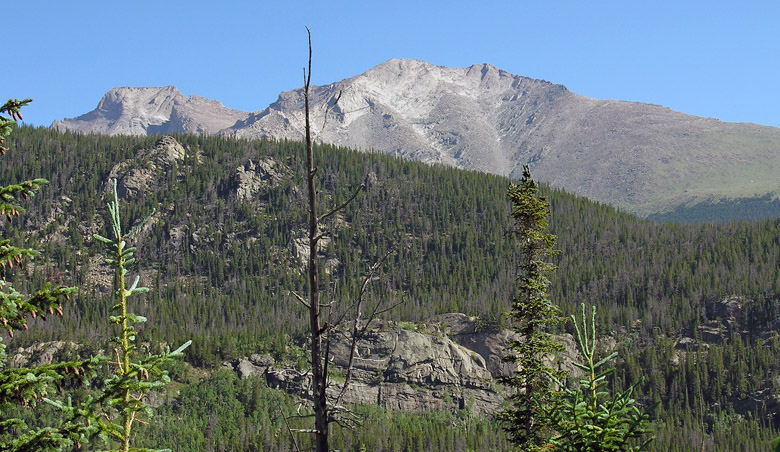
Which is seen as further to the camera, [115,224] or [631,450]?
[631,450]

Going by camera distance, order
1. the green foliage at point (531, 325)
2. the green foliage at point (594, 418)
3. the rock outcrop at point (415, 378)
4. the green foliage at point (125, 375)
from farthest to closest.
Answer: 1. the rock outcrop at point (415, 378)
2. the green foliage at point (531, 325)
3. the green foliage at point (594, 418)
4. the green foliage at point (125, 375)

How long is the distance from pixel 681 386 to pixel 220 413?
3670 inches

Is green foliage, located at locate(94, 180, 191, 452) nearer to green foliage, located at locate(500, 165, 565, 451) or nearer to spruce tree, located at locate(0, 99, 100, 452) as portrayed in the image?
spruce tree, located at locate(0, 99, 100, 452)

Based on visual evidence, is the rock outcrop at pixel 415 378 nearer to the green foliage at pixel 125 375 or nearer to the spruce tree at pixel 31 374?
the spruce tree at pixel 31 374

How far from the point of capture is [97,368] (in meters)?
15.7

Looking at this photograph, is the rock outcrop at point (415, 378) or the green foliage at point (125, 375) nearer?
the green foliage at point (125, 375)

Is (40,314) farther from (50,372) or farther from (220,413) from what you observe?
(220,413)

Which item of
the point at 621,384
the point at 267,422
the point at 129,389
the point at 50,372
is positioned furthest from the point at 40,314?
the point at 621,384

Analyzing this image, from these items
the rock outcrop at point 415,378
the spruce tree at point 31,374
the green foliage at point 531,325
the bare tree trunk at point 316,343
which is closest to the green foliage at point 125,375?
the spruce tree at point 31,374

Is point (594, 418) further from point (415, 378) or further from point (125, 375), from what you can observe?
point (415, 378)

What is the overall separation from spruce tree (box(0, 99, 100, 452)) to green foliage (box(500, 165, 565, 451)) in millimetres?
20707

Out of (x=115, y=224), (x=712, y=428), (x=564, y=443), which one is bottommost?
(x=712, y=428)

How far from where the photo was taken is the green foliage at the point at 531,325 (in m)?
33.9

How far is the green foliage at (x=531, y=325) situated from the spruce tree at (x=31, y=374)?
20.7 metres
